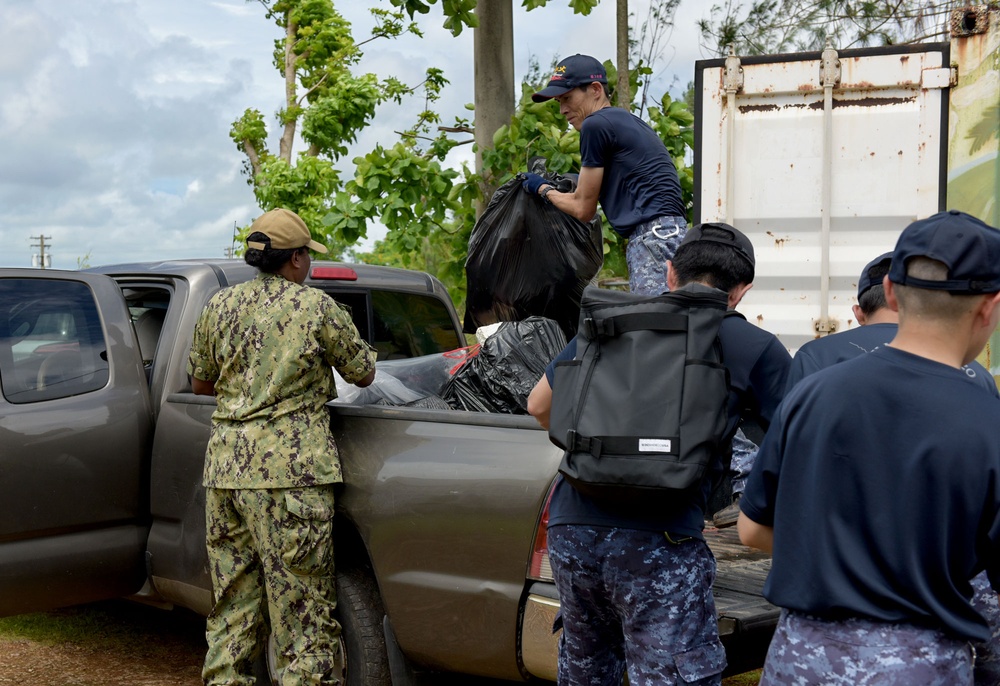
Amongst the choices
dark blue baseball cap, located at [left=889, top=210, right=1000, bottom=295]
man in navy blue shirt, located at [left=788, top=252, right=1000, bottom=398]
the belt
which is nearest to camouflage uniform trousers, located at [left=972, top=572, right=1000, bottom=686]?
man in navy blue shirt, located at [left=788, top=252, right=1000, bottom=398]

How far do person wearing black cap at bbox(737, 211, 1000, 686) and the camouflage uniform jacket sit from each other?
6.67 ft

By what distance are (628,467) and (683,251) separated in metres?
0.59

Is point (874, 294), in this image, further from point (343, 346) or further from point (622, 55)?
point (622, 55)

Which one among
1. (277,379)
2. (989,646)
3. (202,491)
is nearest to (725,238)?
(989,646)

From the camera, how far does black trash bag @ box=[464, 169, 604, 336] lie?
15.2 feet

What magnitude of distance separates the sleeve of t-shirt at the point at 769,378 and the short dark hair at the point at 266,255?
1.85 metres

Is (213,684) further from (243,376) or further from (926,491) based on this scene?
(926,491)

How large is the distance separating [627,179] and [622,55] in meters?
2.59

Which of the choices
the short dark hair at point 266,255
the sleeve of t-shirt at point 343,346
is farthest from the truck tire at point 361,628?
the short dark hair at point 266,255

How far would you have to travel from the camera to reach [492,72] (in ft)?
24.3

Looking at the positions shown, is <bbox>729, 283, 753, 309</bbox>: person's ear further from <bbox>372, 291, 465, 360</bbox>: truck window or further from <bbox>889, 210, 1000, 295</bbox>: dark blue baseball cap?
<bbox>372, 291, 465, 360</bbox>: truck window

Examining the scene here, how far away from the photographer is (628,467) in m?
2.46

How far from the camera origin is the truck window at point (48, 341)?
4.28 metres

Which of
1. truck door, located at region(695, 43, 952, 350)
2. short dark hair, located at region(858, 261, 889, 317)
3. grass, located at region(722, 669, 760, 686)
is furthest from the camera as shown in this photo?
truck door, located at region(695, 43, 952, 350)
